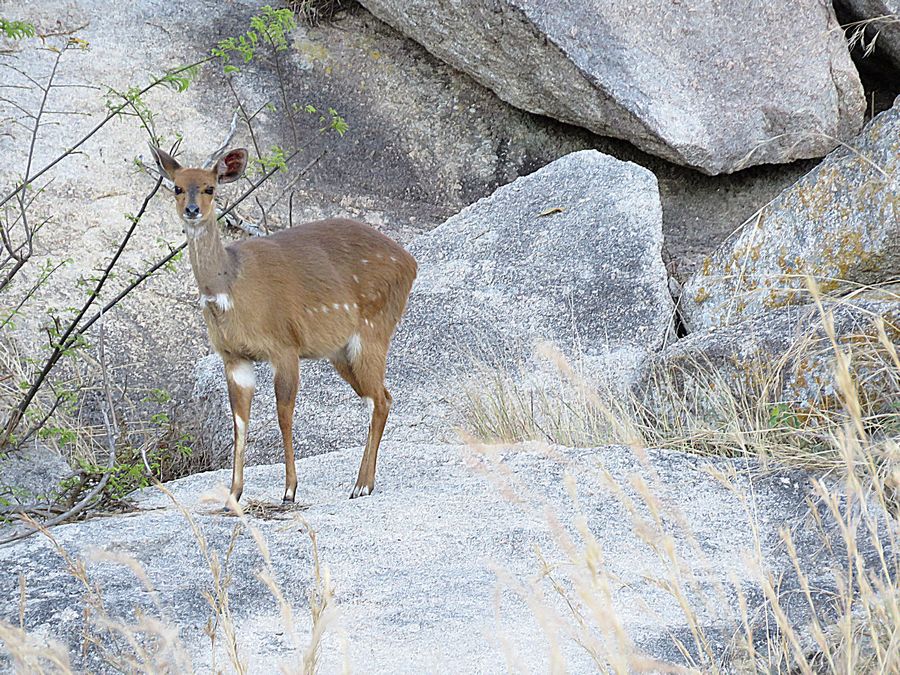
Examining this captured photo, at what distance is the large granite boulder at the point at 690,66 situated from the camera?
861cm

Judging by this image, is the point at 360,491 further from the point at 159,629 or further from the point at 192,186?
the point at 159,629

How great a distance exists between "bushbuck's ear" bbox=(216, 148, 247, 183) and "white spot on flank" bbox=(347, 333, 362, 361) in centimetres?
90

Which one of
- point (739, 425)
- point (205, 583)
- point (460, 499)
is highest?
point (205, 583)

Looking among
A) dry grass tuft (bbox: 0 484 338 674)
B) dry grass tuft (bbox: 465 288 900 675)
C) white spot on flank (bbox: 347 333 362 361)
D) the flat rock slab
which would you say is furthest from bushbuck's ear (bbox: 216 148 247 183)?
dry grass tuft (bbox: 465 288 900 675)

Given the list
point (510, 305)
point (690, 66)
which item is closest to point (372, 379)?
point (510, 305)

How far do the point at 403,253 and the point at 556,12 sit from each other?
12.8 feet

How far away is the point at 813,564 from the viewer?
361 centimetres

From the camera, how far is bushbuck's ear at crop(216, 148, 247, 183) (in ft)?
15.1

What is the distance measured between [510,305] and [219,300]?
317cm

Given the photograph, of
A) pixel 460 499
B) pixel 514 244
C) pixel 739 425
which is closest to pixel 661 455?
pixel 739 425

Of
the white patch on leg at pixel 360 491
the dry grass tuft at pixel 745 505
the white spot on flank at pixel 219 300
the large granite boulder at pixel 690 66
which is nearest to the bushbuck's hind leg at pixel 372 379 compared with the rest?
the white patch on leg at pixel 360 491

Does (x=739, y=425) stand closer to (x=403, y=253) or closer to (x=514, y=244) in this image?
(x=403, y=253)

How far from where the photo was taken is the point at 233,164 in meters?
4.67

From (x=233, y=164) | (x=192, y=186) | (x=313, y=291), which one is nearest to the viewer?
(x=192, y=186)
